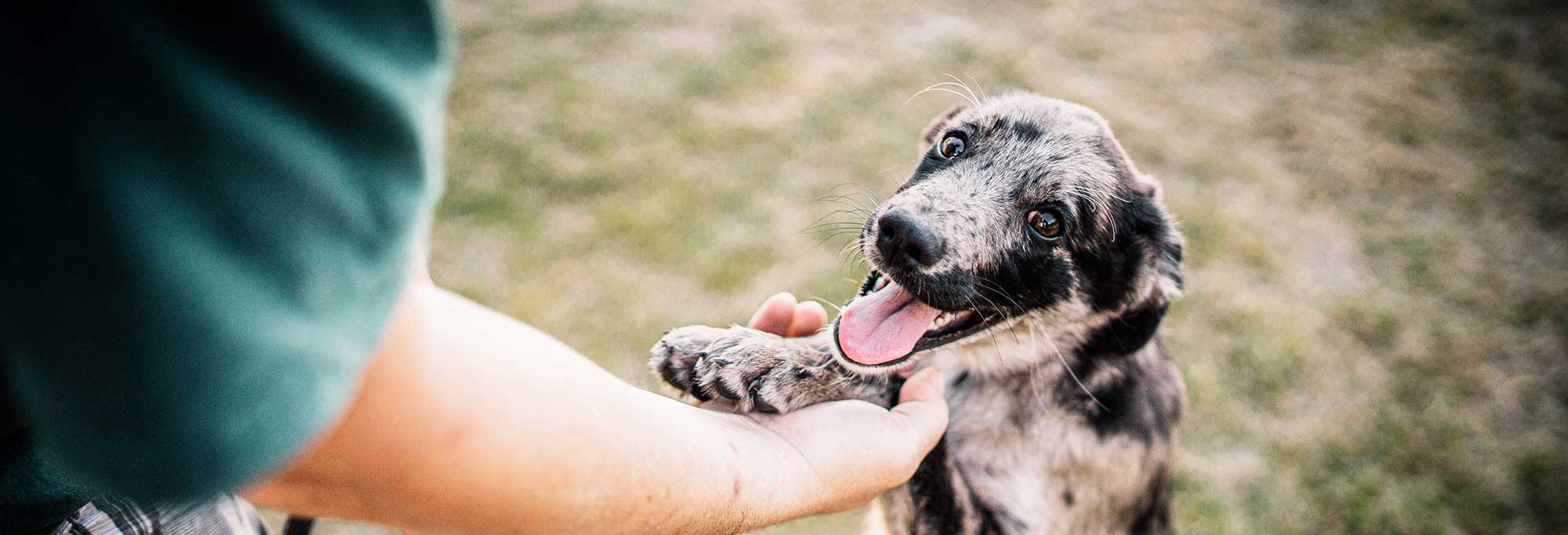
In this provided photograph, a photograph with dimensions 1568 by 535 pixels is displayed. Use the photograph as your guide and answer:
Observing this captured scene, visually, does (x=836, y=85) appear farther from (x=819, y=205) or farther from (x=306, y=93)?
(x=306, y=93)

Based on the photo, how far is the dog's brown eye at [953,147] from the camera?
324 centimetres

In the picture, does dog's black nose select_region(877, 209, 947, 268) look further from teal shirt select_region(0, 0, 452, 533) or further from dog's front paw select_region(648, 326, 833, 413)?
teal shirt select_region(0, 0, 452, 533)

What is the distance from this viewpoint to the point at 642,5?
8.99m

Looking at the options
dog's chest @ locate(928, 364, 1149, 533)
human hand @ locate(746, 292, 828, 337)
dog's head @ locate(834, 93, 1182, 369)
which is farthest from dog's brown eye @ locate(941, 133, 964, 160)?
dog's chest @ locate(928, 364, 1149, 533)

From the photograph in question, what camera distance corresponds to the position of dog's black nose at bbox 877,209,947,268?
8.71ft

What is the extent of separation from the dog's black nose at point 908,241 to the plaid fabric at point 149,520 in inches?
75.1

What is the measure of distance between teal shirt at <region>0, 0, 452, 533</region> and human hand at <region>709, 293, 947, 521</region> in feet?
3.71

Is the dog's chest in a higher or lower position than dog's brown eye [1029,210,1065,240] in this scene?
lower

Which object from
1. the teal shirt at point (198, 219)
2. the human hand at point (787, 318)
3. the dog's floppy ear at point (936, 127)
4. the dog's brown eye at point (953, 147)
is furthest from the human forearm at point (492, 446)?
the dog's floppy ear at point (936, 127)

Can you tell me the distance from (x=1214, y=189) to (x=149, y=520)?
747 cm

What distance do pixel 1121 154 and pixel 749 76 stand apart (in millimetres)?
5077

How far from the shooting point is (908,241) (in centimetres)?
266

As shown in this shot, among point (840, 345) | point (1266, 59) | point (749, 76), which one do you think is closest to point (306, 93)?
point (840, 345)

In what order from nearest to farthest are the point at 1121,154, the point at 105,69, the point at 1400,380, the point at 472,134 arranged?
1. the point at 105,69
2. the point at 1121,154
3. the point at 1400,380
4. the point at 472,134
